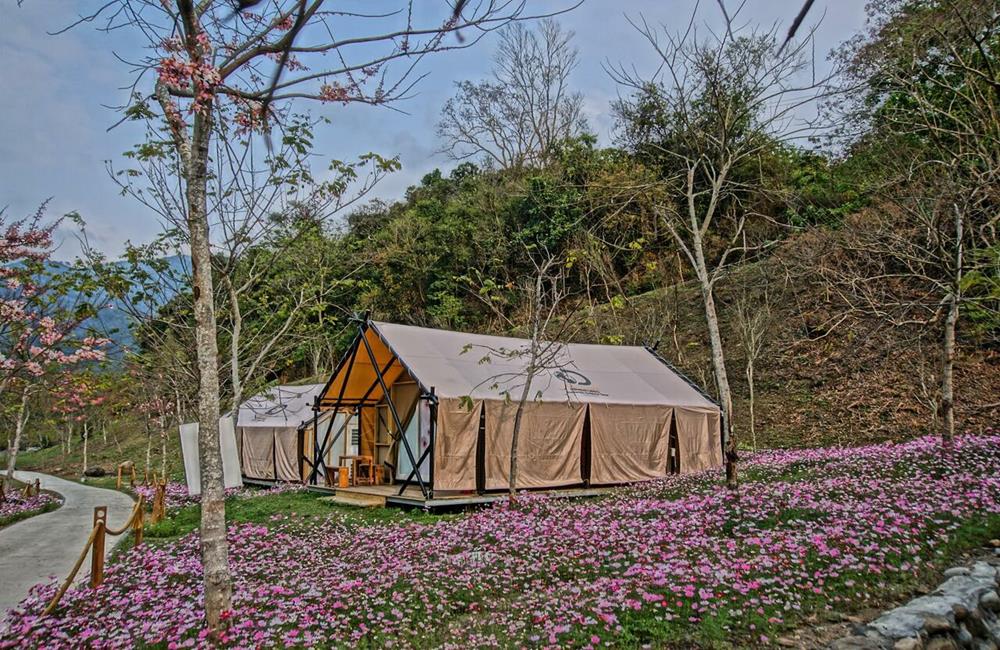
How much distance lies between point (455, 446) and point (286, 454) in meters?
9.10

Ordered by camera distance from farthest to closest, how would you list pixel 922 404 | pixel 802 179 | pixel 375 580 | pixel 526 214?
pixel 526 214, pixel 802 179, pixel 922 404, pixel 375 580

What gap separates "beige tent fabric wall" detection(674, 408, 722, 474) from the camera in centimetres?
1444

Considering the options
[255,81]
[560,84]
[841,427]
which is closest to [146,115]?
[255,81]

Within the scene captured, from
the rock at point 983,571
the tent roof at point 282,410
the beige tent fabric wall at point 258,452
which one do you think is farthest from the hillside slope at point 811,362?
→ the beige tent fabric wall at point 258,452

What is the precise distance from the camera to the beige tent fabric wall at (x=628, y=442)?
1315cm

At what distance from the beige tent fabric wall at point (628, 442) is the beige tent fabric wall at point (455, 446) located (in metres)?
2.74

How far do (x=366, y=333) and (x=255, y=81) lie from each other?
9433mm

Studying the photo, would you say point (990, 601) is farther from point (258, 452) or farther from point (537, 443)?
point (258, 452)

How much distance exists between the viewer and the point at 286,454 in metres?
18.7

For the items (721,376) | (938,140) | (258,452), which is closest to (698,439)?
(721,376)

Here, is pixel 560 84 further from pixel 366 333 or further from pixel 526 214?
pixel 366 333

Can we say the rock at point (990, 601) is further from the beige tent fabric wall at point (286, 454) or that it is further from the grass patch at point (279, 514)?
the beige tent fabric wall at point (286, 454)

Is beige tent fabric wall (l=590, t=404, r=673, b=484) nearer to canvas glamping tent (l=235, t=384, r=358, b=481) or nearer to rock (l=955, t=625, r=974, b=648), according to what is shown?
canvas glamping tent (l=235, t=384, r=358, b=481)

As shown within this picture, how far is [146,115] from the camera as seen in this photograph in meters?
5.14
